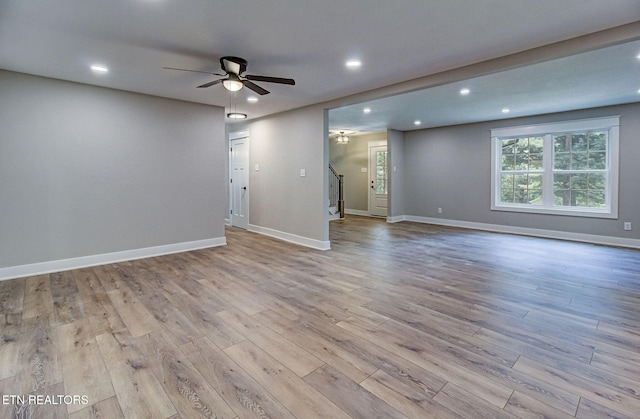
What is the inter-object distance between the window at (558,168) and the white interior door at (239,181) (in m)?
5.51

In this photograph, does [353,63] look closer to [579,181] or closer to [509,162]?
[509,162]

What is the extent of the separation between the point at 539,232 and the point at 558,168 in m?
1.33

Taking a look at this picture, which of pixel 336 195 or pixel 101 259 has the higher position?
pixel 336 195

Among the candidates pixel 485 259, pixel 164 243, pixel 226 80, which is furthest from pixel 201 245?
pixel 485 259

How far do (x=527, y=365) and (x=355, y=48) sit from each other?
296 cm

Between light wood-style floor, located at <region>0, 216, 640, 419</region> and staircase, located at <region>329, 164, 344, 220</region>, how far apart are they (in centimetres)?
495

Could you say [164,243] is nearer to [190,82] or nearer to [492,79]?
[190,82]

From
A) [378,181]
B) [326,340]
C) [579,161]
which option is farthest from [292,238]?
[579,161]

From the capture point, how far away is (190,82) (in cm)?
411

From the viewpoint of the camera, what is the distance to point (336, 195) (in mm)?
9391

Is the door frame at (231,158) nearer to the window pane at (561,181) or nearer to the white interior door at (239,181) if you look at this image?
the white interior door at (239,181)

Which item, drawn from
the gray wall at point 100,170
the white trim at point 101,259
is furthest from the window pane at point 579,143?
the white trim at point 101,259

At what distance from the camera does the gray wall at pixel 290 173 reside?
529 centimetres

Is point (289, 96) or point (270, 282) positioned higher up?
point (289, 96)
